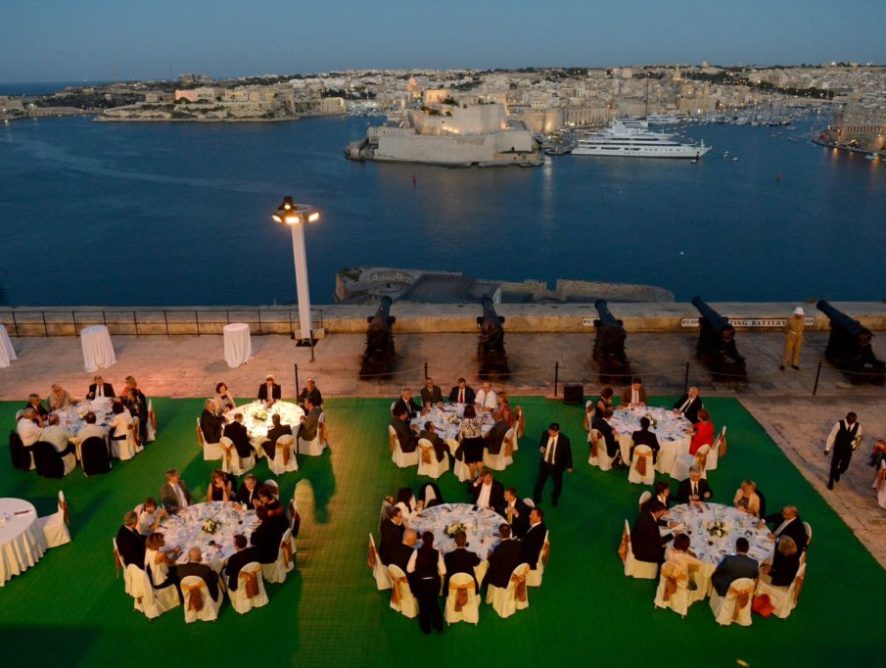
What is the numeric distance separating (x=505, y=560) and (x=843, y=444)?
438 centimetres

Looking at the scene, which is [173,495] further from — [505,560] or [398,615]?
[505,560]

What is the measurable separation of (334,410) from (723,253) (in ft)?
150

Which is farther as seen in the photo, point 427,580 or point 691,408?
point 691,408

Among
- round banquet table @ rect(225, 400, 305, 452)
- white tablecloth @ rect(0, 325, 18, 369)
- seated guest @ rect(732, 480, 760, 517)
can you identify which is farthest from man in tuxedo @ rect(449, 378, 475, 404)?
white tablecloth @ rect(0, 325, 18, 369)

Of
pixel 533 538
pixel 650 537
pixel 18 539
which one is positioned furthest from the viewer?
pixel 18 539

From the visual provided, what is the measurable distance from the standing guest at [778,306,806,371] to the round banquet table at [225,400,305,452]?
7.59 meters

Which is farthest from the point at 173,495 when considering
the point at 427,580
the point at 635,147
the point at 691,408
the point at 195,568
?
the point at 635,147

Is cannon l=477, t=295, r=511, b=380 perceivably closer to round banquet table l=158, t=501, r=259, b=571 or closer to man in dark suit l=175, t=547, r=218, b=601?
round banquet table l=158, t=501, r=259, b=571

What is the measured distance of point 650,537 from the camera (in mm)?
6273

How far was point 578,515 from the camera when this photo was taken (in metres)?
7.50

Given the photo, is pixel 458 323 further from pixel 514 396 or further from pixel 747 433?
pixel 747 433

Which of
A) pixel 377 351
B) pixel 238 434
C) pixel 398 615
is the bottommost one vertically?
pixel 398 615

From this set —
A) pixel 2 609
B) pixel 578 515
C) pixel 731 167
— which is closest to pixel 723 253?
pixel 731 167

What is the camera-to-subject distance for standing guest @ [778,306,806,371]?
10703 mm
